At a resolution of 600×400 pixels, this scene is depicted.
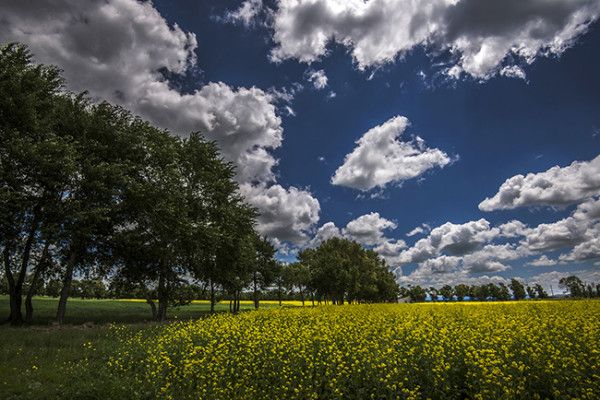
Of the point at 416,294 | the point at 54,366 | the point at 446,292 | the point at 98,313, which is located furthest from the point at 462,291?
the point at 54,366

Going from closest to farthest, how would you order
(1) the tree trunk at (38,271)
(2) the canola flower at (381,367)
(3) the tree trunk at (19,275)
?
1. (2) the canola flower at (381,367)
2. (3) the tree trunk at (19,275)
3. (1) the tree trunk at (38,271)

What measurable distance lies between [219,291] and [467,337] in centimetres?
3544

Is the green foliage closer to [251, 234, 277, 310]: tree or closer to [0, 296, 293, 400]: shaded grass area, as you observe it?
[251, 234, 277, 310]: tree

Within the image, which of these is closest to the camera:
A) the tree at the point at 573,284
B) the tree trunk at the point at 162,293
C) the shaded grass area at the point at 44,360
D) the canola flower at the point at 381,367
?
the canola flower at the point at 381,367

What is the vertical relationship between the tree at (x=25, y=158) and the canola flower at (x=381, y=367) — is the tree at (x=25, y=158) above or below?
above

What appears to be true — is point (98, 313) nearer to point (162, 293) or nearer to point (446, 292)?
point (162, 293)

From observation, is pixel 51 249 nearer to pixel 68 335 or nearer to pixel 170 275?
pixel 170 275

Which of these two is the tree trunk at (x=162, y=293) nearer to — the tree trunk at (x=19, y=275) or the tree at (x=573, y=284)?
the tree trunk at (x=19, y=275)

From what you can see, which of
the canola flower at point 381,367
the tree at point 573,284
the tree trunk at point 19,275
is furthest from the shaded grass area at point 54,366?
the tree at point 573,284

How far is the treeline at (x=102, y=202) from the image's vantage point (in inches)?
841

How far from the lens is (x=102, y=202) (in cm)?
2467

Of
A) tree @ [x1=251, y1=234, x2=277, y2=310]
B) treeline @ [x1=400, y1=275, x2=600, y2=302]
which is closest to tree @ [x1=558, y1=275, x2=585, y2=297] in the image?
treeline @ [x1=400, y1=275, x2=600, y2=302]

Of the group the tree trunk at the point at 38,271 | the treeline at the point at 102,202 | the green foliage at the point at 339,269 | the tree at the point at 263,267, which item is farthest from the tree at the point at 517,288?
the tree trunk at the point at 38,271

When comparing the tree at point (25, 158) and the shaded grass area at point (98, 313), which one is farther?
the shaded grass area at point (98, 313)
